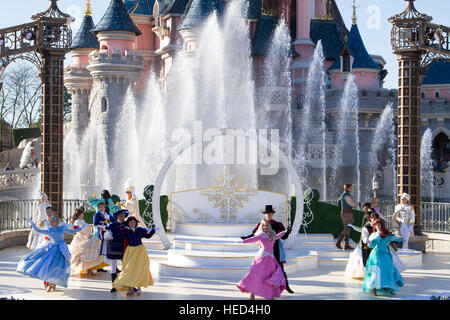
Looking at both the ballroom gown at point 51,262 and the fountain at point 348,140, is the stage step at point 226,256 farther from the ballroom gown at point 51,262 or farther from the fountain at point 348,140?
the fountain at point 348,140

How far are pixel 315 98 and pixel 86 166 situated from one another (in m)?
11.0

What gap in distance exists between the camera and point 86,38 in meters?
33.9

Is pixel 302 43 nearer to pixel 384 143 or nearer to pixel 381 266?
pixel 384 143

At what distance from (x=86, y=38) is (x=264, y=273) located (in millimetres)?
26622

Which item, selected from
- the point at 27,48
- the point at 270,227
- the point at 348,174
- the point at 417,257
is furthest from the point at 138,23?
the point at 270,227

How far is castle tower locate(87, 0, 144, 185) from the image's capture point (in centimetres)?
2811

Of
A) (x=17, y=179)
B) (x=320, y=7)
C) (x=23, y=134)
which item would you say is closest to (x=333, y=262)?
(x=17, y=179)

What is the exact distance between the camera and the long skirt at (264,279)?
9.50m

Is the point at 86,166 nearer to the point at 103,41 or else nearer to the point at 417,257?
the point at 103,41

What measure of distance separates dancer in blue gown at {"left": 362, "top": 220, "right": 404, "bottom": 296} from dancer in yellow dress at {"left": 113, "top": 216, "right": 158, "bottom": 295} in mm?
3334

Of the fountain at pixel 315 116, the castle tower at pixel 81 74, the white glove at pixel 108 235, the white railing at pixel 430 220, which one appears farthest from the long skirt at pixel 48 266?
the castle tower at pixel 81 74

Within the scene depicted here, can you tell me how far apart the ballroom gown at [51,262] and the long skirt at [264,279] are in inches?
106

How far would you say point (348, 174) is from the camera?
99.8 ft
